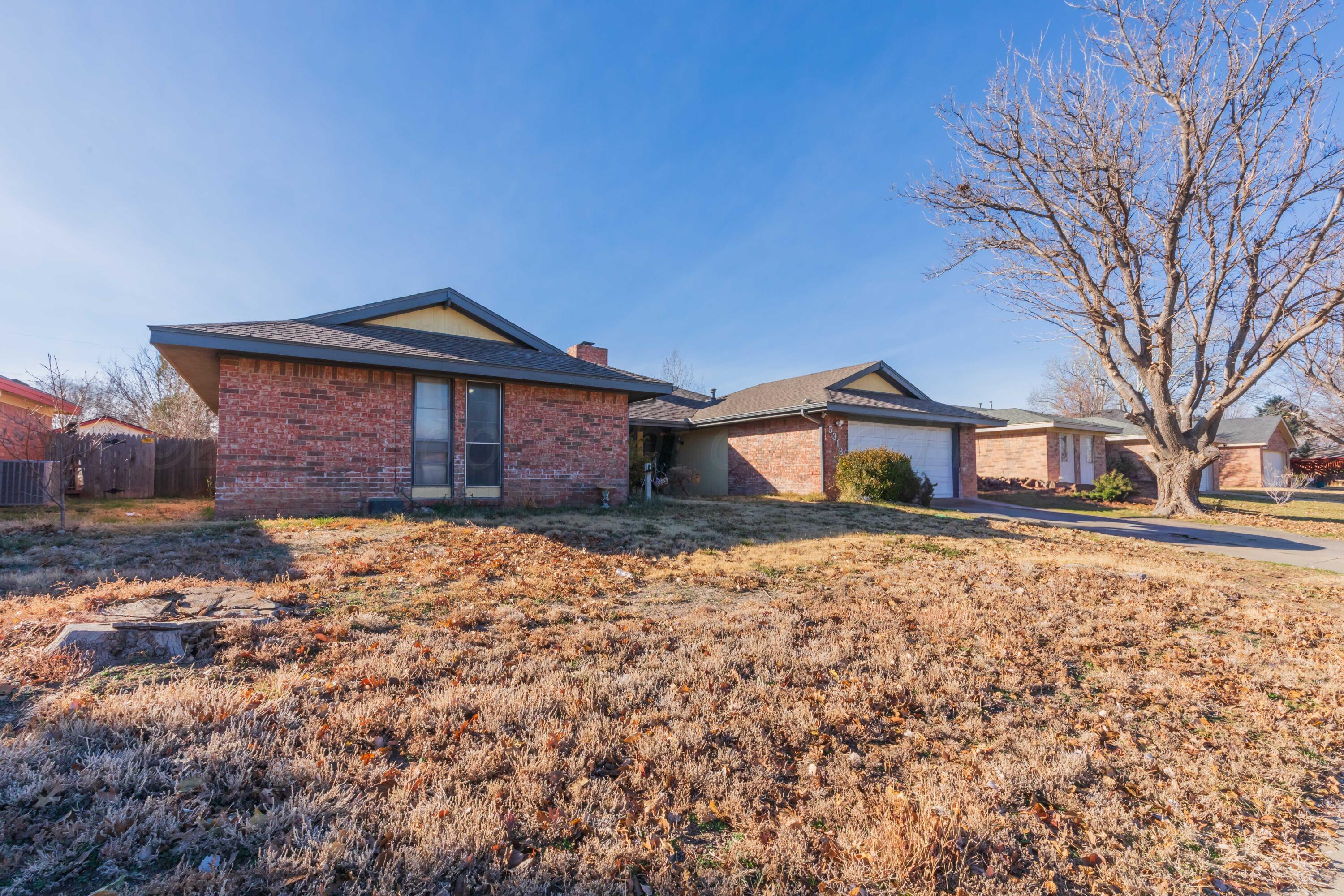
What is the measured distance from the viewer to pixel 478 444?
10.4m

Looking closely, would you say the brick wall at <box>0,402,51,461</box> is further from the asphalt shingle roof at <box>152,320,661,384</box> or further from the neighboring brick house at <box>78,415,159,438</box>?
the asphalt shingle roof at <box>152,320,661,384</box>

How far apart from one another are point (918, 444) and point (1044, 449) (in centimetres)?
830

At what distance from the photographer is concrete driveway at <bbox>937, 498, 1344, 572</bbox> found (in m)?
8.96

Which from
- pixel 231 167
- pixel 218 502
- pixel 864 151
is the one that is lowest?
pixel 218 502

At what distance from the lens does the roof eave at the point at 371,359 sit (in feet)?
26.5

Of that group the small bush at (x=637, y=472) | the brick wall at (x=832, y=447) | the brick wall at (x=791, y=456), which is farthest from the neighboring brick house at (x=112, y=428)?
the brick wall at (x=832, y=447)

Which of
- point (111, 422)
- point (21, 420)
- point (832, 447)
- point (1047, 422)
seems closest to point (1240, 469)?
point (1047, 422)

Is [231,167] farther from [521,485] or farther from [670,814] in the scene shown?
[670,814]

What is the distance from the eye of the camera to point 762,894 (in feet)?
5.84

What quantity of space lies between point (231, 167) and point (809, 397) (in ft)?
43.9

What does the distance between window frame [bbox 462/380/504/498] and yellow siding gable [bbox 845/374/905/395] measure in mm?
10420

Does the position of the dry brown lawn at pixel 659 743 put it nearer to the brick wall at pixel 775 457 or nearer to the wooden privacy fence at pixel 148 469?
the brick wall at pixel 775 457

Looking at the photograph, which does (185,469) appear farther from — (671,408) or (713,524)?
(713,524)

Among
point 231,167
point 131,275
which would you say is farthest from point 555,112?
point 131,275
